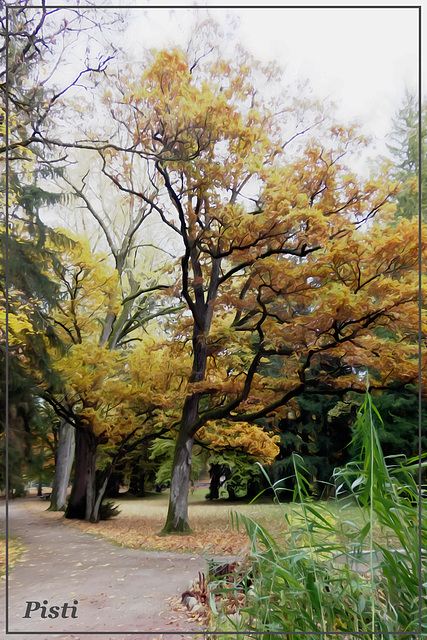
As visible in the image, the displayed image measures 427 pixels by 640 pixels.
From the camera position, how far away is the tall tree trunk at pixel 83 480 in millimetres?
2494

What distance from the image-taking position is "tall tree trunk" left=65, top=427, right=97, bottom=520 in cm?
249

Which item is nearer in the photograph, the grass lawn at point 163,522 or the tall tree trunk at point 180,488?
the grass lawn at point 163,522

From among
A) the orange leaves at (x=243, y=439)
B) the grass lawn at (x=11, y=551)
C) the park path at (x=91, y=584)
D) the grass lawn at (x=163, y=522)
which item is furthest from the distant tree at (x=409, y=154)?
the grass lawn at (x=11, y=551)

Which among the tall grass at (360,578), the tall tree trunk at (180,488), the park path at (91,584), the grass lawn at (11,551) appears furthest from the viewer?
the tall tree trunk at (180,488)

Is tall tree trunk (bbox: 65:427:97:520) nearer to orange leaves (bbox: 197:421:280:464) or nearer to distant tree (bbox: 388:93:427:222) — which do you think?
orange leaves (bbox: 197:421:280:464)

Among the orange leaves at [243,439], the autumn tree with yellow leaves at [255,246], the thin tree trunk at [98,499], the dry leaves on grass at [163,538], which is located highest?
the autumn tree with yellow leaves at [255,246]

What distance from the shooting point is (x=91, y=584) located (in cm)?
211

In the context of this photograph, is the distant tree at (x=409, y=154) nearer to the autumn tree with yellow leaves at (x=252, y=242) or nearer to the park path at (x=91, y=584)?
the autumn tree with yellow leaves at (x=252, y=242)

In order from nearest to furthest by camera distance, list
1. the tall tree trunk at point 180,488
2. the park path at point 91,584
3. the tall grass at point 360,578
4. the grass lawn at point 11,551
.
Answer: the tall grass at point 360,578 → the park path at point 91,584 → the grass lawn at point 11,551 → the tall tree trunk at point 180,488

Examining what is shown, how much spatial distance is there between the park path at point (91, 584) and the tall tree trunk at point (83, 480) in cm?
9

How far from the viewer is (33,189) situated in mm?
2543

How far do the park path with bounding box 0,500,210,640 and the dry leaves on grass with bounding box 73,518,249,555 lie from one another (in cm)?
4

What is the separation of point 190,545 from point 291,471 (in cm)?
61

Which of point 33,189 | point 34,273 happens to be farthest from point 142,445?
point 33,189
